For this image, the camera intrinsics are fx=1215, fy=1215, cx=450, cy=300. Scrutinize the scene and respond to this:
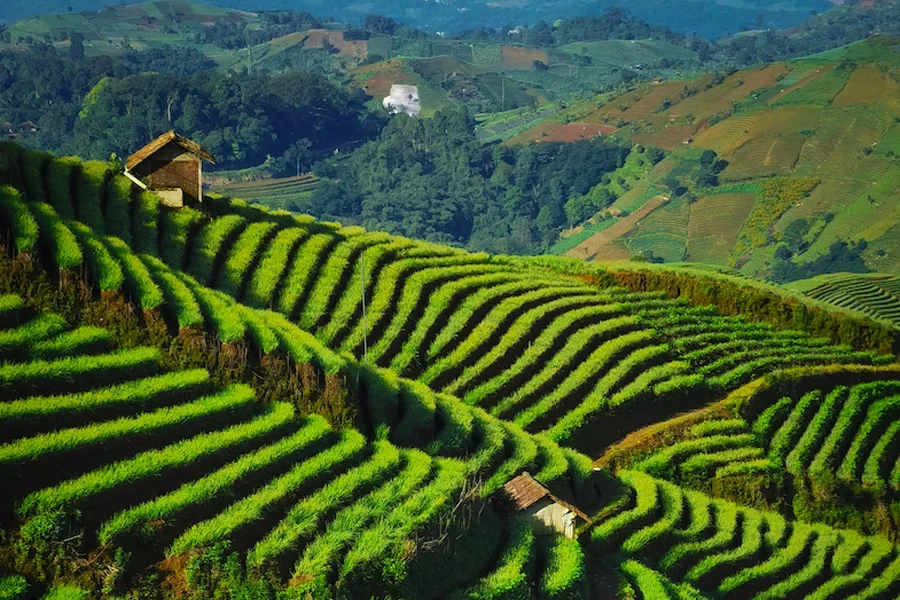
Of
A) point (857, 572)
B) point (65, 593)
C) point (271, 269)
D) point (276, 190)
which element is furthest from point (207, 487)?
point (276, 190)

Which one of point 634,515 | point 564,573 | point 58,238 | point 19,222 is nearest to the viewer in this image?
point 564,573

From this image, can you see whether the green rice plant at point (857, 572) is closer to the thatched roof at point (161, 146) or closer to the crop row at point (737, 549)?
the crop row at point (737, 549)

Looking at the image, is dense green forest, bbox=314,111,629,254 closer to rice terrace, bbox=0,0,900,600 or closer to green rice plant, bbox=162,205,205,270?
rice terrace, bbox=0,0,900,600

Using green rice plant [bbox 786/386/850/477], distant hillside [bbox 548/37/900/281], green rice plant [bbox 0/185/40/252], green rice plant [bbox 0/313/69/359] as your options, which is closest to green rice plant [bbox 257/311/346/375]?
green rice plant [bbox 0/313/69/359]

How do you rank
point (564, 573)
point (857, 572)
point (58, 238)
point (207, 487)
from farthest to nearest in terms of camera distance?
point (857, 572)
point (58, 238)
point (564, 573)
point (207, 487)

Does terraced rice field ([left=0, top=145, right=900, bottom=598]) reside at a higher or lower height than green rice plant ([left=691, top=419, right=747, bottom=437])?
higher

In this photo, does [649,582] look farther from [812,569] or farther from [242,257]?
[242,257]
